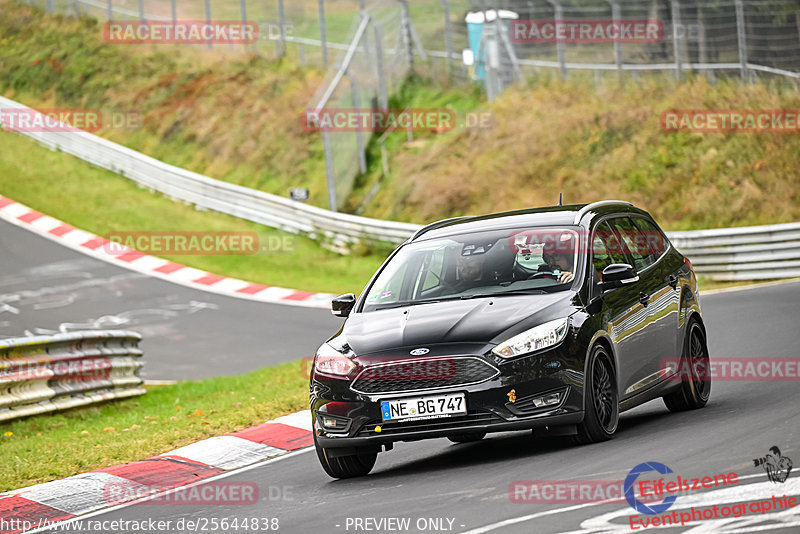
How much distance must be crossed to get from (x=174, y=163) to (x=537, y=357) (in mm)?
28491

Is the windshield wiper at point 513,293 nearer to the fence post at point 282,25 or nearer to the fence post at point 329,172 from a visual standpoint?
the fence post at point 329,172

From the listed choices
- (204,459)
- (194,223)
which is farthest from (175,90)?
(204,459)

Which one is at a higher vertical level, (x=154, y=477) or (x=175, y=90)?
(x=175, y=90)

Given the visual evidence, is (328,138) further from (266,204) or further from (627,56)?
(627,56)

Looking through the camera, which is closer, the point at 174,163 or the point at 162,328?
the point at 162,328

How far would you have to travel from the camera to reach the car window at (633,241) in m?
9.66

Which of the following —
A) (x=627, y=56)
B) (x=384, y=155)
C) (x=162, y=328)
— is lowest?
(x=162, y=328)

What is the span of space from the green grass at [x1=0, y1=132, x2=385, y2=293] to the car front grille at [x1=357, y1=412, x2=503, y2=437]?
16.3 meters

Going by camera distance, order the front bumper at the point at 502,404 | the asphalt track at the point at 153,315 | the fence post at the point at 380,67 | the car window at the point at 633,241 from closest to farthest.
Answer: the front bumper at the point at 502,404 → the car window at the point at 633,241 → the asphalt track at the point at 153,315 → the fence post at the point at 380,67

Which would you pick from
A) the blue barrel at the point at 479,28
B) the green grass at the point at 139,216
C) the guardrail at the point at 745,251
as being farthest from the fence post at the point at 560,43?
the guardrail at the point at 745,251

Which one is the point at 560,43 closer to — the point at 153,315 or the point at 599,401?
the point at 153,315

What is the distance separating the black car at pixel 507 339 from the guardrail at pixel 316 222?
38.8 feet

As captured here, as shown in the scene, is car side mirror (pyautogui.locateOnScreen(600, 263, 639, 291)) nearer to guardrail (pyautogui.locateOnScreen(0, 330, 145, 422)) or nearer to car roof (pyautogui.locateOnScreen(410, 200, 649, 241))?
car roof (pyautogui.locateOnScreen(410, 200, 649, 241))

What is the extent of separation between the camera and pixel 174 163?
35.2 m
